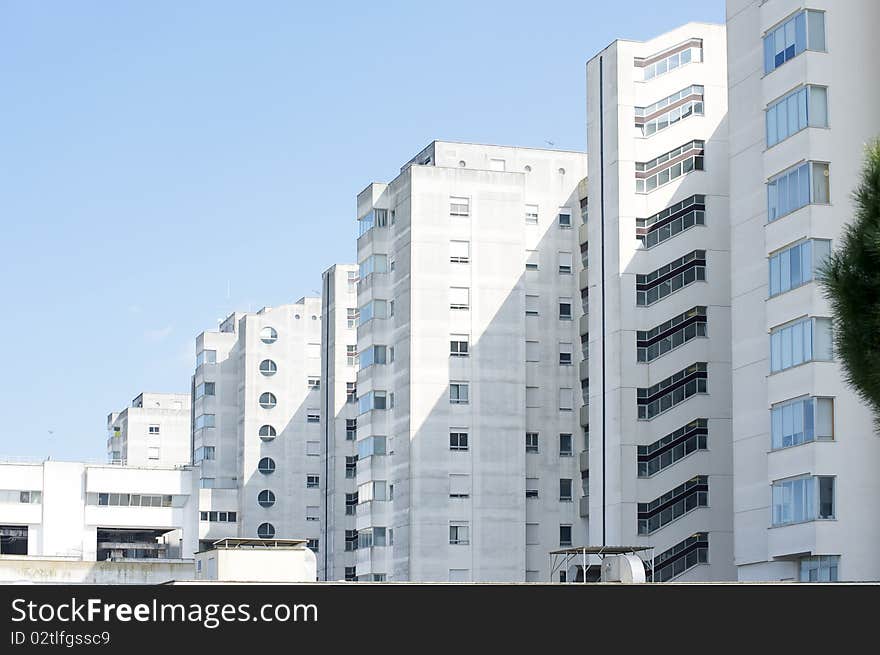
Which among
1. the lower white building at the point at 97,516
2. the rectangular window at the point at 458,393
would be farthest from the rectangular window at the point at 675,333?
the lower white building at the point at 97,516

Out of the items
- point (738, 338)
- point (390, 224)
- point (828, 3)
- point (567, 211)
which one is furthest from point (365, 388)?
point (828, 3)

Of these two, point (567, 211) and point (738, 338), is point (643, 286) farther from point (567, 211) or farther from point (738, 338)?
point (567, 211)

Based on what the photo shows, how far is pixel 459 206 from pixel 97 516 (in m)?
53.3

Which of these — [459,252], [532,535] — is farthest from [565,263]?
[532,535]

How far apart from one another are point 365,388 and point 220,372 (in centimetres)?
5646

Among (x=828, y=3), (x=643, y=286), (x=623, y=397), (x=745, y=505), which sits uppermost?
(x=828, y=3)

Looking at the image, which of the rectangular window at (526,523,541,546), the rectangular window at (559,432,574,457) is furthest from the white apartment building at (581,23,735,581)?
the rectangular window at (559,432,574,457)

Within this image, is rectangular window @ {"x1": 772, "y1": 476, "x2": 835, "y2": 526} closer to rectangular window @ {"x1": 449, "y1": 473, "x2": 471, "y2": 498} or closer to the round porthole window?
rectangular window @ {"x1": 449, "y1": 473, "x2": 471, "y2": 498}

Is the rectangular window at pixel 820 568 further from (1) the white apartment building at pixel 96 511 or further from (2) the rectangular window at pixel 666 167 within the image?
(1) the white apartment building at pixel 96 511

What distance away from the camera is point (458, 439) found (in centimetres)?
9825

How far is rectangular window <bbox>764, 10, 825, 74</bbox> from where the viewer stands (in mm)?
61531
